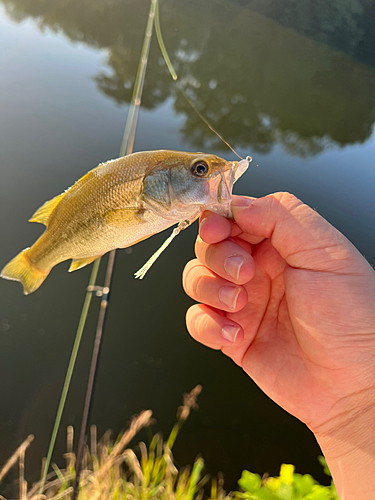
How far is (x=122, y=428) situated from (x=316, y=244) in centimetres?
386

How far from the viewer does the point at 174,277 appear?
5.43 meters

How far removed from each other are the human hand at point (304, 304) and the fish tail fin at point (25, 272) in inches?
32.1

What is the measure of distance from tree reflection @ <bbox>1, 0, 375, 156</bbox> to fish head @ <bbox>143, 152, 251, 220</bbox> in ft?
24.3

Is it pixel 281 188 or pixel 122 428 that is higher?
pixel 281 188

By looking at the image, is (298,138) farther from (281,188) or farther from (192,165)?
(192,165)

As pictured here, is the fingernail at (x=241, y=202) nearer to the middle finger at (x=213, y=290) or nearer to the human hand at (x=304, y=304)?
the human hand at (x=304, y=304)

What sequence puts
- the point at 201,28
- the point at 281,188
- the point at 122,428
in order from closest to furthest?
1. the point at 122,428
2. the point at 281,188
3. the point at 201,28

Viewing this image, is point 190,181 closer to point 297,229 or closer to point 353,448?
point 297,229

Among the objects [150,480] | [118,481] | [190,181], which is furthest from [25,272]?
[150,480]

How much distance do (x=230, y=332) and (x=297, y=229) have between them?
27.8 inches

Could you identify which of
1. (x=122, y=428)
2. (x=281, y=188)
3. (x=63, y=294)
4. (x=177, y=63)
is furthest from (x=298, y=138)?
(x=122, y=428)

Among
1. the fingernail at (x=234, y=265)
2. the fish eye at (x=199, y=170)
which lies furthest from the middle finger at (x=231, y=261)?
the fish eye at (x=199, y=170)

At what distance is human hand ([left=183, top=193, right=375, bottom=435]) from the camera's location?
58.9 inches

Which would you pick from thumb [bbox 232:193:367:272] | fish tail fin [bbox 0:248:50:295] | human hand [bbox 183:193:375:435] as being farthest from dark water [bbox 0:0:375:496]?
thumb [bbox 232:193:367:272]
